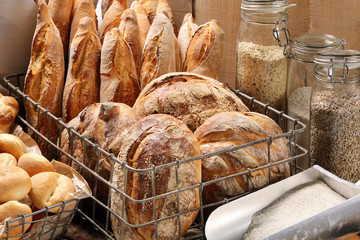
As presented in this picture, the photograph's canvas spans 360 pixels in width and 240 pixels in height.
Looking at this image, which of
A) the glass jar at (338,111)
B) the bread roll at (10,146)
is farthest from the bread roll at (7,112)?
the glass jar at (338,111)

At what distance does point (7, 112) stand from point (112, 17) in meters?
0.38

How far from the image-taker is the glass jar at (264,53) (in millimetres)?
1135

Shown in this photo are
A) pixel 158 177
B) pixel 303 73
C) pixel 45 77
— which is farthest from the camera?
pixel 45 77

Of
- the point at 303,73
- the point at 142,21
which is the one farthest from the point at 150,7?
the point at 303,73

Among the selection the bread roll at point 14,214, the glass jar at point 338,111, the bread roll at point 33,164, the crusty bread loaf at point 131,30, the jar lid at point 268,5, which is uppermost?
the jar lid at point 268,5

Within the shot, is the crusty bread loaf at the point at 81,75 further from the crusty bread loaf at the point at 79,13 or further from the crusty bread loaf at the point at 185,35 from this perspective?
the crusty bread loaf at the point at 185,35

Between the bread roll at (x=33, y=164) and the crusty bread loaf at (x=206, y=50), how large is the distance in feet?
1.36

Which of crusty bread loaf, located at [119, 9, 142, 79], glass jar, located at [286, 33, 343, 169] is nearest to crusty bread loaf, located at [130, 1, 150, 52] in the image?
crusty bread loaf, located at [119, 9, 142, 79]

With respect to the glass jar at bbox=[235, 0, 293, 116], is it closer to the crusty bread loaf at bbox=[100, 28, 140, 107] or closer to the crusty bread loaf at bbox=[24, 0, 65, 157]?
the crusty bread loaf at bbox=[100, 28, 140, 107]

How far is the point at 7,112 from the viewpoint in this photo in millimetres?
1147

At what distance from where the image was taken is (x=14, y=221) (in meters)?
0.84

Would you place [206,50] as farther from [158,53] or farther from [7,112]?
[7,112]

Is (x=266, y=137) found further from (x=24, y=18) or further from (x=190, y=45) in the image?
(x=24, y=18)

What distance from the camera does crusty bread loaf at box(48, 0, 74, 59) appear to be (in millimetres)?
1273
